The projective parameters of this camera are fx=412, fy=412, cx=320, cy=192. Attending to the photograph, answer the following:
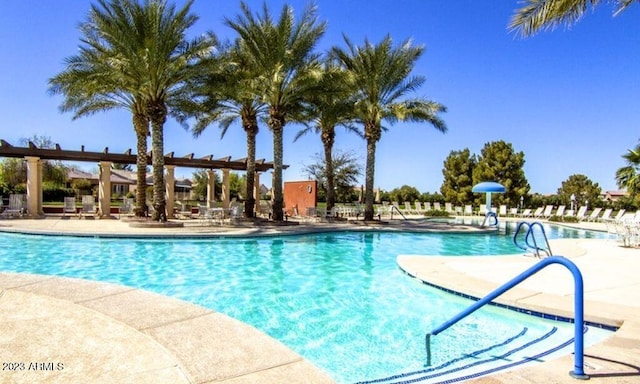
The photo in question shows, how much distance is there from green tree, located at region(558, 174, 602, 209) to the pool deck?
45.5 meters

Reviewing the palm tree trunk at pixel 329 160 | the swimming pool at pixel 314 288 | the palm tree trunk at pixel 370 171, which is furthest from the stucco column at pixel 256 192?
the swimming pool at pixel 314 288

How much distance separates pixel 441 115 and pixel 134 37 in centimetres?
1581

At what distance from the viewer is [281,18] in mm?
18844

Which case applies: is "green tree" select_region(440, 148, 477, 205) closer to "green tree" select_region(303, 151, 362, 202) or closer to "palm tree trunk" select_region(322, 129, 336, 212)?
"green tree" select_region(303, 151, 362, 202)

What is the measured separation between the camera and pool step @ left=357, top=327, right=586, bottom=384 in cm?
385

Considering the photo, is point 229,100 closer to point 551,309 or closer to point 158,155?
point 158,155

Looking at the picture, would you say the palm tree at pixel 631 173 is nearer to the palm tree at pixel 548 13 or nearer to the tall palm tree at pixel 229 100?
the palm tree at pixel 548 13

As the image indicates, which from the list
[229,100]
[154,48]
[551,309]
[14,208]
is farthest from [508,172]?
[14,208]

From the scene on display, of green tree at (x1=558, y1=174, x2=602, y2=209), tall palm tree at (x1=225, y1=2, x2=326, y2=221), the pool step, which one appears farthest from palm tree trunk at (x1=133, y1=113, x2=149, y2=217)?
green tree at (x1=558, y1=174, x2=602, y2=209)

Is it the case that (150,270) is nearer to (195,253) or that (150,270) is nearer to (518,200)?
(195,253)

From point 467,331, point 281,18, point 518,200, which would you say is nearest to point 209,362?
point 467,331

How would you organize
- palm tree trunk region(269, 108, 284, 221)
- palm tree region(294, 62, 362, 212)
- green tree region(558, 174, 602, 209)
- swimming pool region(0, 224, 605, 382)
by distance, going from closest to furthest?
swimming pool region(0, 224, 605, 382) → palm tree region(294, 62, 362, 212) → palm tree trunk region(269, 108, 284, 221) → green tree region(558, 174, 602, 209)

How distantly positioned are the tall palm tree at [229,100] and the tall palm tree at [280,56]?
0.61 m

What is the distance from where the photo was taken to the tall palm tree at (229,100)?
1866 cm
